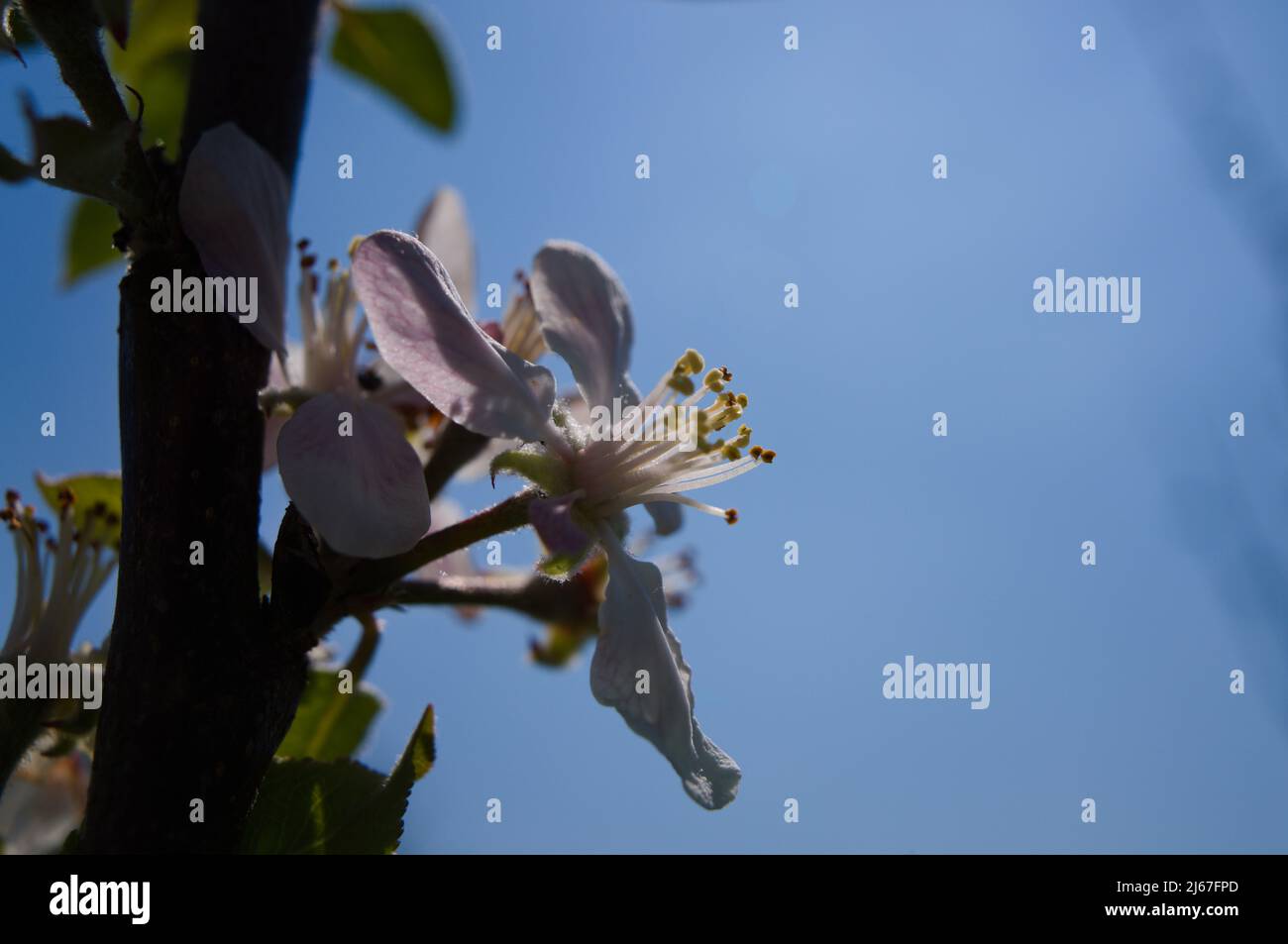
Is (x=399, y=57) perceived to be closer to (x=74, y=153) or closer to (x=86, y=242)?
(x=86, y=242)

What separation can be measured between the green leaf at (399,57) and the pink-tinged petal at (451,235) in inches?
44.5

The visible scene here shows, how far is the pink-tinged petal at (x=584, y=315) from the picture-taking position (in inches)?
71.4

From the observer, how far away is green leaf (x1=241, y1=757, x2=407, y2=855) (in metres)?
1.41

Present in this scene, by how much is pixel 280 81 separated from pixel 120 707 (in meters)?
0.98

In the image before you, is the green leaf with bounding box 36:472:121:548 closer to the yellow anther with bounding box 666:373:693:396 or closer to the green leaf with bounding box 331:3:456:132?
the yellow anther with bounding box 666:373:693:396

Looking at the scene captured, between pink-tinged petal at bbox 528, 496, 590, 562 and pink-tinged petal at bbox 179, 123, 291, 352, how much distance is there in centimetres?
41

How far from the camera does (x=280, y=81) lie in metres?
1.77

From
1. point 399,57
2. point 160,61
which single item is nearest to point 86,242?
point 160,61

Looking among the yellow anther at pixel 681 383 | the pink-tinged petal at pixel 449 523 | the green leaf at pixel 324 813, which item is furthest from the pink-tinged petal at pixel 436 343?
the pink-tinged petal at pixel 449 523

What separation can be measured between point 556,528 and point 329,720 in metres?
0.76

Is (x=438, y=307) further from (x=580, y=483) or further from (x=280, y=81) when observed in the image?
(x=280, y=81)

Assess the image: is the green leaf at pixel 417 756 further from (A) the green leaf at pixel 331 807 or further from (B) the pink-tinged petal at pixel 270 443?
(B) the pink-tinged petal at pixel 270 443

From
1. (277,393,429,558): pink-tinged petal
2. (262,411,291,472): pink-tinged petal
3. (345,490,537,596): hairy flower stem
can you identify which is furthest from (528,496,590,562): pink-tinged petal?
(262,411,291,472): pink-tinged petal

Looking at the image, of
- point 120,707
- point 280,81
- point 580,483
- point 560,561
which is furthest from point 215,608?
point 280,81
